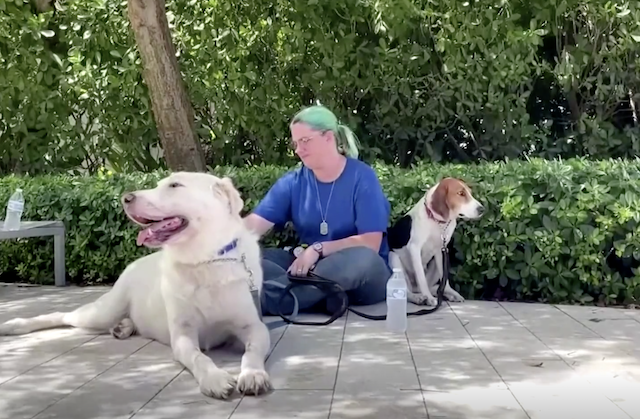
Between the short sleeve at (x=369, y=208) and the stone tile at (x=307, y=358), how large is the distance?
0.67 meters

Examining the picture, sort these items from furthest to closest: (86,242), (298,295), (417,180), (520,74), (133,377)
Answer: (520,74) → (86,242) → (417,180) → (298,295) → (133,377)

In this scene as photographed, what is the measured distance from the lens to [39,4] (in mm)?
7109

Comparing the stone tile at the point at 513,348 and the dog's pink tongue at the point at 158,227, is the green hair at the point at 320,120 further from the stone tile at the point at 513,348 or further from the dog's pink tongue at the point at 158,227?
the stone tile at the point at 513,348

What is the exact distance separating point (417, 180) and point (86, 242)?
8.86ft

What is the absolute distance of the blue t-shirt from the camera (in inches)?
178

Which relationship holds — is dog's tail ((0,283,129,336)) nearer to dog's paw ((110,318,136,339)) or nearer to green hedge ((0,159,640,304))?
dog's paw ((110,318,136,339))

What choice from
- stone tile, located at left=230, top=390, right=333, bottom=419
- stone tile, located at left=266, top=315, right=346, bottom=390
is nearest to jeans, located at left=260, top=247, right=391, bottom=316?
stone tile, located at left=266, top=315, right=346, bottom=390

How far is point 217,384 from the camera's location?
8.82 feet

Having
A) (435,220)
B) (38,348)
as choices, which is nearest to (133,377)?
(38,348)

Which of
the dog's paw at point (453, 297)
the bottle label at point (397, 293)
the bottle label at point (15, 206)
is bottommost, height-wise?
the dog's paw at point (453, 297)

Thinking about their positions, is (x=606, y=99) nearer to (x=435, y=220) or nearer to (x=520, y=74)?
(x=520, y=74)

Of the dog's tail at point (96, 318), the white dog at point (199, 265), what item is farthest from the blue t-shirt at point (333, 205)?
the dog's tail at point (96, 318)

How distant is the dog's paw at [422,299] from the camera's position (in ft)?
15.4

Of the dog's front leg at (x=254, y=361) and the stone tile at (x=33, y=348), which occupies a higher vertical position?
the dog's front leg at (x=254, y=361)
